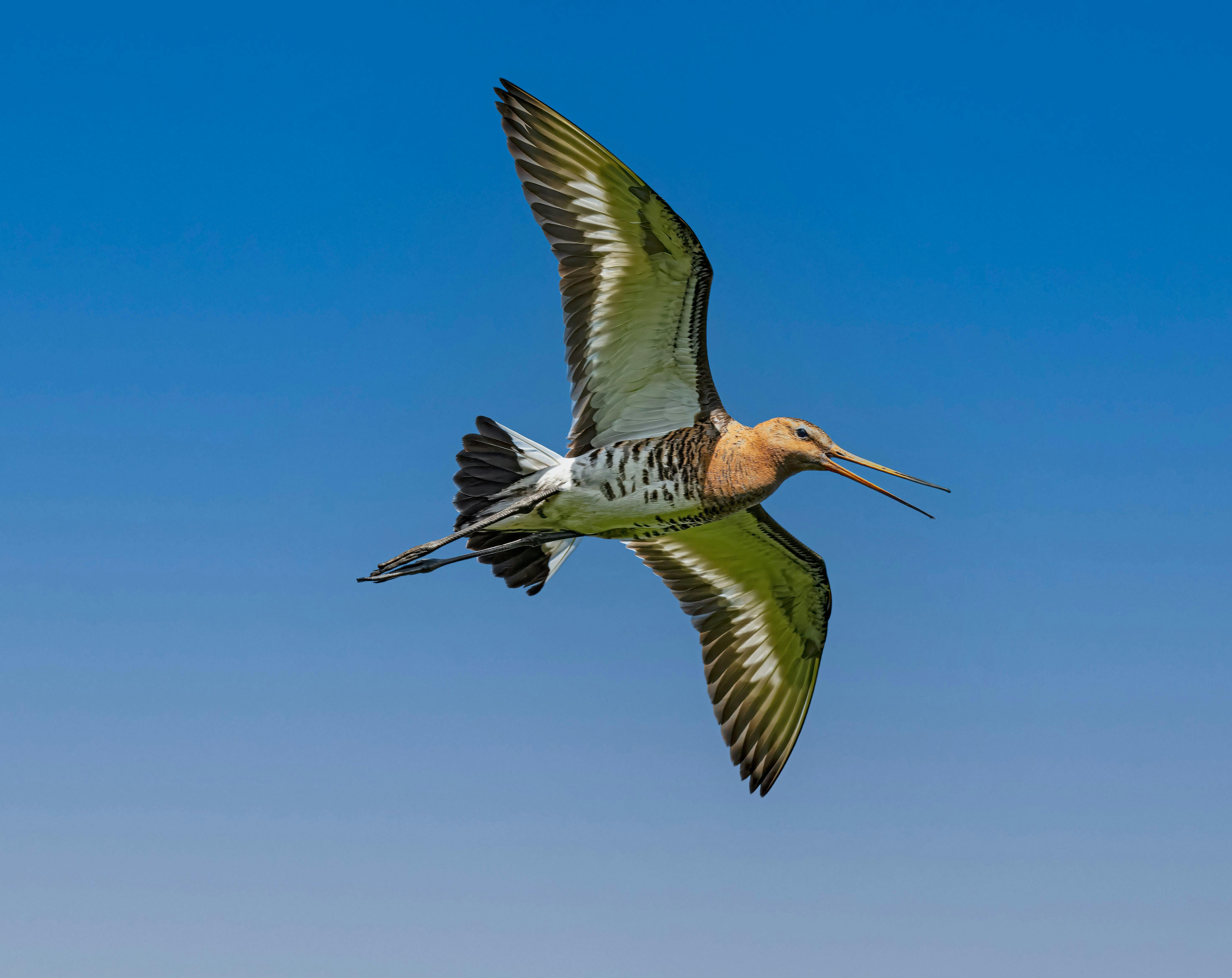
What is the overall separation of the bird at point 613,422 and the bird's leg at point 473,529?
0.01 metres

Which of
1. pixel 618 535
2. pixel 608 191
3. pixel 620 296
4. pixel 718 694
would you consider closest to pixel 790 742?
pixel 718 694

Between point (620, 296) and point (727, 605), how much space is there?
3.80 metres

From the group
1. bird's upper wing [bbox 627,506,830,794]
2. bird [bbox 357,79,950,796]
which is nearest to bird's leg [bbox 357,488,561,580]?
bird [bbox 357,79,950,796]

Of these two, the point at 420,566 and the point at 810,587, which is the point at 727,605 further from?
the point at 420,566

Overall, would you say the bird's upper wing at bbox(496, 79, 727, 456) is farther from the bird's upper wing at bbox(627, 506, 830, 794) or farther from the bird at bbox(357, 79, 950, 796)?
the bird's upper wing at bbox(627, 506, 830, 794)

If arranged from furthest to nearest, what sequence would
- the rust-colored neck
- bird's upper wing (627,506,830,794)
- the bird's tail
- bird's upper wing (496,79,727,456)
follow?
1. bird's upper wing (627,506,830,794)
2. the bird's tail
3. the rust-colored neck
4. bird's upper wing (496,79,727,456)

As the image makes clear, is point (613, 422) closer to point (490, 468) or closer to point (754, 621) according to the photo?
point (490, 468)

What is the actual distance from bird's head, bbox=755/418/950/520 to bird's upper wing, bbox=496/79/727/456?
0.54 metres

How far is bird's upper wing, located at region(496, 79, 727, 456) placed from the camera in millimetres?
9422

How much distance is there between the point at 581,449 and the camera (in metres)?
10.3

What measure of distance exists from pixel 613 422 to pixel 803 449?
164 cm

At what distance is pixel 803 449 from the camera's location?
10.0 metres

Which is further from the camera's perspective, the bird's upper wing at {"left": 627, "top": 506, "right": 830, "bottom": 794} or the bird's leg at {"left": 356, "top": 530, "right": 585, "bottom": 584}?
the bird's upper wing at {"left": 627, "top": 506, "right": 830, "bottom": 794}

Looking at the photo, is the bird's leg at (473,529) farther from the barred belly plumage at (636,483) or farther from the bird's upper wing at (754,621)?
the bird's upper wing at (754,621)
